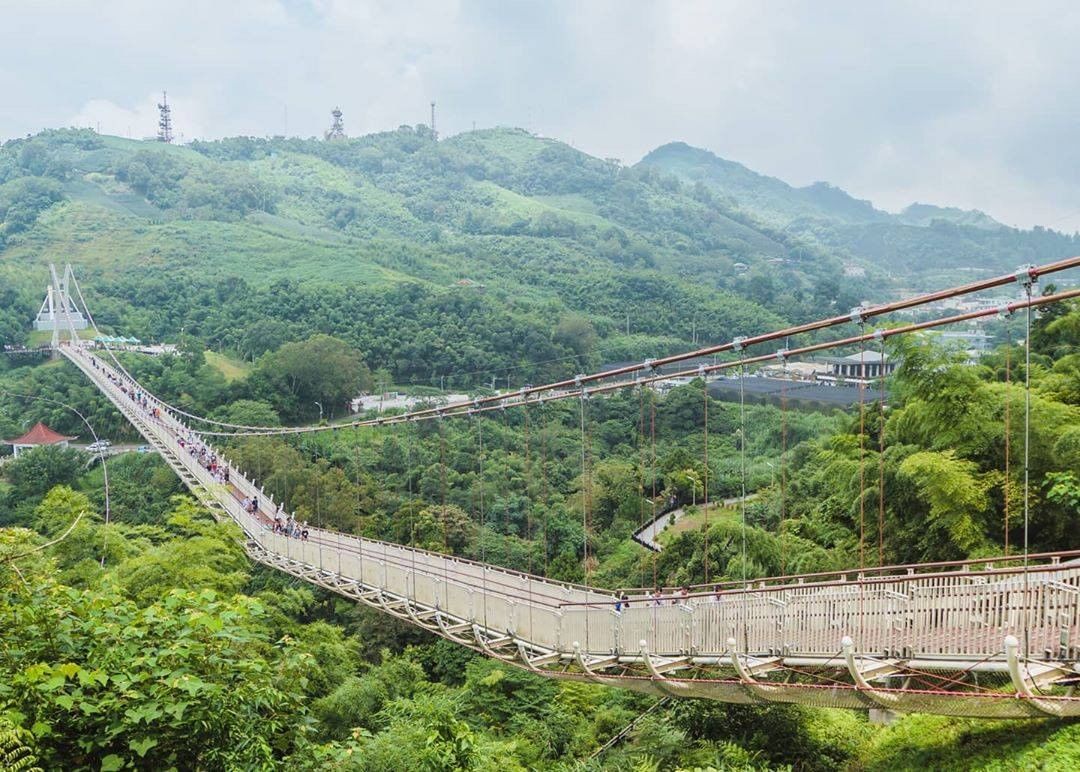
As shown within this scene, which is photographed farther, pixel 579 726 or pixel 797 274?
pixel 797 274

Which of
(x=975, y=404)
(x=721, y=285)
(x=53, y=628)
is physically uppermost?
(x=721, y=285)

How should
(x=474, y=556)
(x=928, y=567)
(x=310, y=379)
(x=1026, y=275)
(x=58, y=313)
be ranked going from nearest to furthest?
(x=1026, y=275) < (x=928, y=567) < (x=474, y=556) < (x=310, y=379) < (x=58, y=313)

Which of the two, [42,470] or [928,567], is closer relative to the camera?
[928,567]

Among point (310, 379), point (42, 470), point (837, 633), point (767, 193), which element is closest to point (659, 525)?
point (837, 633)

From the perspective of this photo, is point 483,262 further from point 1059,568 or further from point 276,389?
point 1059,568

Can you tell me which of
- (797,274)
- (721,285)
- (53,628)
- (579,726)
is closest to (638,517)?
(579,726)

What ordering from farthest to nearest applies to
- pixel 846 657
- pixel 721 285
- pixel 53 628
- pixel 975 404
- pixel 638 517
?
1. pixel 721 285
2. pixel 638 517
3. pixel 975 404
4. pixel 846 657
5. pixel 53 628

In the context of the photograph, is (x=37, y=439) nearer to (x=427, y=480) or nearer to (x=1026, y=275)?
(x=427, y=480)

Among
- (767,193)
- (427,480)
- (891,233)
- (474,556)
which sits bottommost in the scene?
(474,556)
